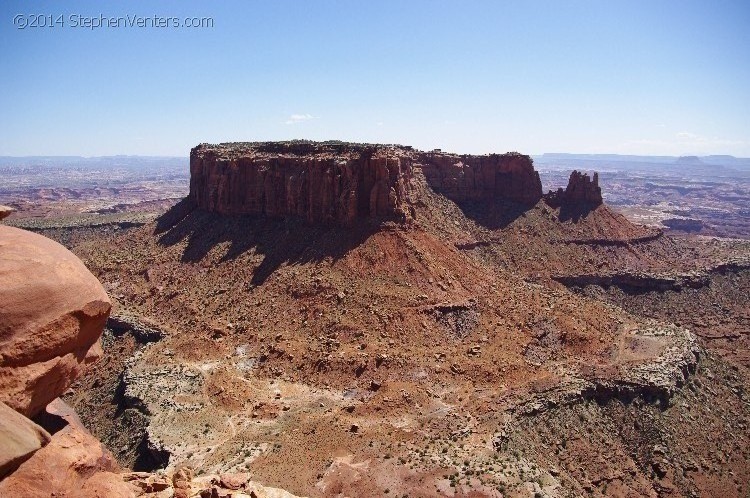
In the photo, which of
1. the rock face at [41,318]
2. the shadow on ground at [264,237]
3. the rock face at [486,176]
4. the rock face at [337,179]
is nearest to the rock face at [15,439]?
the rock face at [41,318]

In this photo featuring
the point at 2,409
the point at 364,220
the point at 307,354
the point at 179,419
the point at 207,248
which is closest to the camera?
the point at 2,409

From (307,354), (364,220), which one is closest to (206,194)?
(364,220)

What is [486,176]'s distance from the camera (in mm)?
99125

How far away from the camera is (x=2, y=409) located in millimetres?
15195

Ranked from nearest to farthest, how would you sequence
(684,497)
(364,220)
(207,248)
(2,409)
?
(2,409), (684,497), (364,220), (207,248)

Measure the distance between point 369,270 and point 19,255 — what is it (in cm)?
4740

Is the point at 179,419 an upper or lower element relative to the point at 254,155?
lower

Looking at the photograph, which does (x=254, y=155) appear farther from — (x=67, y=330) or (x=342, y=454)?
(x=67, y=330)

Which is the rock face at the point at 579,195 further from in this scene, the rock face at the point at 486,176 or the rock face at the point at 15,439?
the rock face at the point at 15,439

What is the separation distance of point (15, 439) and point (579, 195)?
3956 inches

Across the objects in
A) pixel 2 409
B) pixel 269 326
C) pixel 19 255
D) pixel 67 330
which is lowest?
pixel 269 326

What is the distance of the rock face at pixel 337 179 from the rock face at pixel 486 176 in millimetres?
184

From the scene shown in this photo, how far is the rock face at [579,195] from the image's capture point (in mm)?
100188

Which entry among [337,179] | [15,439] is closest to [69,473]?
[15,439]
